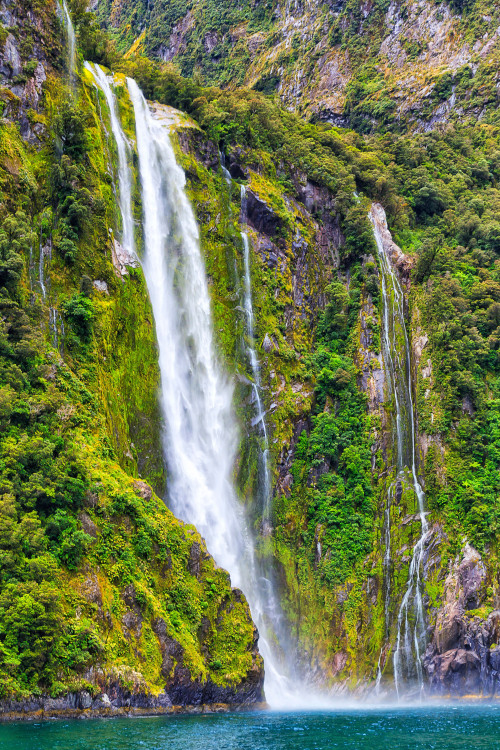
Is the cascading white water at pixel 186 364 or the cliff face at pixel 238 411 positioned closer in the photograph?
the cliff face at pixel 238 411

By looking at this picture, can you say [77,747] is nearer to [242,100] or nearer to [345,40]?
[242,100]

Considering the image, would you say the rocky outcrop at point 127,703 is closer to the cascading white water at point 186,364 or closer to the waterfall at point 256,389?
the cascading white water at point 186,364

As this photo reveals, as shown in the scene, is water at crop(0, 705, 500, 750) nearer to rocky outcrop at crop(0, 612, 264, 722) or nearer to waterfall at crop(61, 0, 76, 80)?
rocky outcrop at crop(0, 612, 264, 722)

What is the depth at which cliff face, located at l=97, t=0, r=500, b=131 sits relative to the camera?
215 feet

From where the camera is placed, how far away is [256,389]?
3450cm

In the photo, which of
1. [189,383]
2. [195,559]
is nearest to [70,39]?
[189,383]

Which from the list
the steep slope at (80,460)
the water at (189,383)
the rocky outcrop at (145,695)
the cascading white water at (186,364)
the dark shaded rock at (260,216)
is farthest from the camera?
the dark shaded rock at (260,216)

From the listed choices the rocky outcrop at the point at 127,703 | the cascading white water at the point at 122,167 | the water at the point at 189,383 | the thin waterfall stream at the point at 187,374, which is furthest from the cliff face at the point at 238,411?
the water at the point at 189,383

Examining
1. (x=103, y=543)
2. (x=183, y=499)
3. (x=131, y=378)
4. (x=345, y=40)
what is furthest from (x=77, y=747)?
(x=345, y=40)

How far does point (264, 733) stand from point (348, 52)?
256ft

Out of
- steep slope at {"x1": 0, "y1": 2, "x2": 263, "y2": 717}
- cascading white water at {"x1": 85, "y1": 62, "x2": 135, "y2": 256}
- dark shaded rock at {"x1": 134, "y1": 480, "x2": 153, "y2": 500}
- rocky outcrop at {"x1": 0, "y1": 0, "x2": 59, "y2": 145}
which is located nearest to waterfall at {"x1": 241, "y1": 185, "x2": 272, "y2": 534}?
steep slope at {"x1": 0, "y1": 2, "x2": 263, "y2": 717}

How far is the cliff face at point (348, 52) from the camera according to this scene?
6556 cm

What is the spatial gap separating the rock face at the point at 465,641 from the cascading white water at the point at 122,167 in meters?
22.4

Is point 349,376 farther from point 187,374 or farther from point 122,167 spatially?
point 122,167
